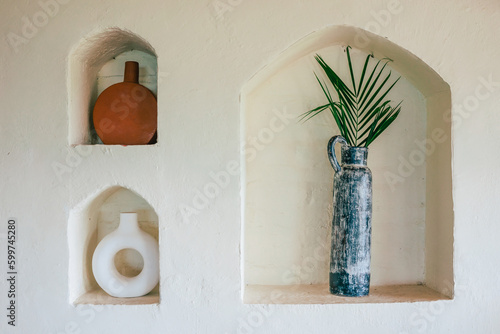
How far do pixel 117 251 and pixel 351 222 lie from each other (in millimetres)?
913

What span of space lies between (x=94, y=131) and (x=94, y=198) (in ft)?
1.06

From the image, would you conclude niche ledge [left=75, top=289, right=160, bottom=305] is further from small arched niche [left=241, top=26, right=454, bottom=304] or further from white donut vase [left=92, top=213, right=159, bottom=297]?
small arched niche [left=241, top=26, right=454, bottom=304]

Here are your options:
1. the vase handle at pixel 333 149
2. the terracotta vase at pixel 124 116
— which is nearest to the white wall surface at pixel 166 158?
the terracotta vase at pixel 124 116

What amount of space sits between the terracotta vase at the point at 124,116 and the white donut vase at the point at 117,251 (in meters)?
0.31

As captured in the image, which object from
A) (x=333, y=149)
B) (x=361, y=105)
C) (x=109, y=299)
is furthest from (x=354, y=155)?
(x=109, y=299)

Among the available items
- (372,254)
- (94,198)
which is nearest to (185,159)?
(94,198)

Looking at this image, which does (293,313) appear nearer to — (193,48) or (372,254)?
(372,254)

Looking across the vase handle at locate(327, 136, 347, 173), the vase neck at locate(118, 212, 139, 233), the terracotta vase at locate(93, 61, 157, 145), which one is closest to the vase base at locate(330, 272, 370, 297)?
the vase handle at locate(327, 136, 347, 173)

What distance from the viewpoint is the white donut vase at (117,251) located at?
74.4 inches

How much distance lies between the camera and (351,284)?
1.90 metres

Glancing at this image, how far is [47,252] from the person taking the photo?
1811mm

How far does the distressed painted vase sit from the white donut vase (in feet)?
2.33

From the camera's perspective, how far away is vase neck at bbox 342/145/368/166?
6.25 feet

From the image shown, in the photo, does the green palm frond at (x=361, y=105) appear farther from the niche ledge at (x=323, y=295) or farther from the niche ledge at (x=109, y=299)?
the niche ledge at (x=109, y=299)
